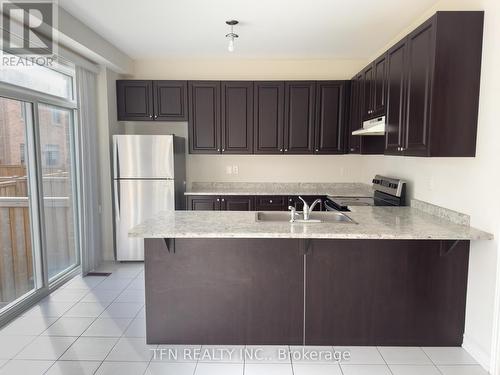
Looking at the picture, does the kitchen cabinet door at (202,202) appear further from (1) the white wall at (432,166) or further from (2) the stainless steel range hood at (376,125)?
(2) the stainless steel range hood at (376,125)

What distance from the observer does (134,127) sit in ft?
16.0

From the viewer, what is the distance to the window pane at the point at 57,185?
3467 mm

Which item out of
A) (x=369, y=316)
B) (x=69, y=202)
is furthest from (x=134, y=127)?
(x=369, y=316)

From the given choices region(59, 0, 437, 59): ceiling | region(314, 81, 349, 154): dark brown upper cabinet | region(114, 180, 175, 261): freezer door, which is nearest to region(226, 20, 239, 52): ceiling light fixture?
region(59, 0, 437, 59): ceiling

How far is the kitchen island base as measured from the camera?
246 cm

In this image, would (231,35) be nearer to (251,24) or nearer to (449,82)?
(251,24)

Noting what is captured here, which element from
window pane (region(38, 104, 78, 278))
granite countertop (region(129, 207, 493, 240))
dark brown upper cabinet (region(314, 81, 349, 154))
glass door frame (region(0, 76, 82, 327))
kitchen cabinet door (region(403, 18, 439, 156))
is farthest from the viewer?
dark brown upper cabinet (region(314, 81, 349, 154))

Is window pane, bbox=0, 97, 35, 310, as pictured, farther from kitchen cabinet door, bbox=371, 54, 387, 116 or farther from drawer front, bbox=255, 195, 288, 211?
kitchen cabinet door, bbox=371, 54, 387, 116

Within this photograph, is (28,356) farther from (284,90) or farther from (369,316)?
(284,90)

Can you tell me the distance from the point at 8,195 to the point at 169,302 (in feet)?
5.80

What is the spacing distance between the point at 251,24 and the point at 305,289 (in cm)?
256

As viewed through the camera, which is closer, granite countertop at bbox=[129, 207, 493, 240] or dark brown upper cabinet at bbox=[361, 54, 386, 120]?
granite countertop at bbox=[129, 207, 493, 240]

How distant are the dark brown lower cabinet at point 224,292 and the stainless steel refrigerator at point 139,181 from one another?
1.80 metres

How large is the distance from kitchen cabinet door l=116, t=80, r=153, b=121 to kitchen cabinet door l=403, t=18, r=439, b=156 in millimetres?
3223
